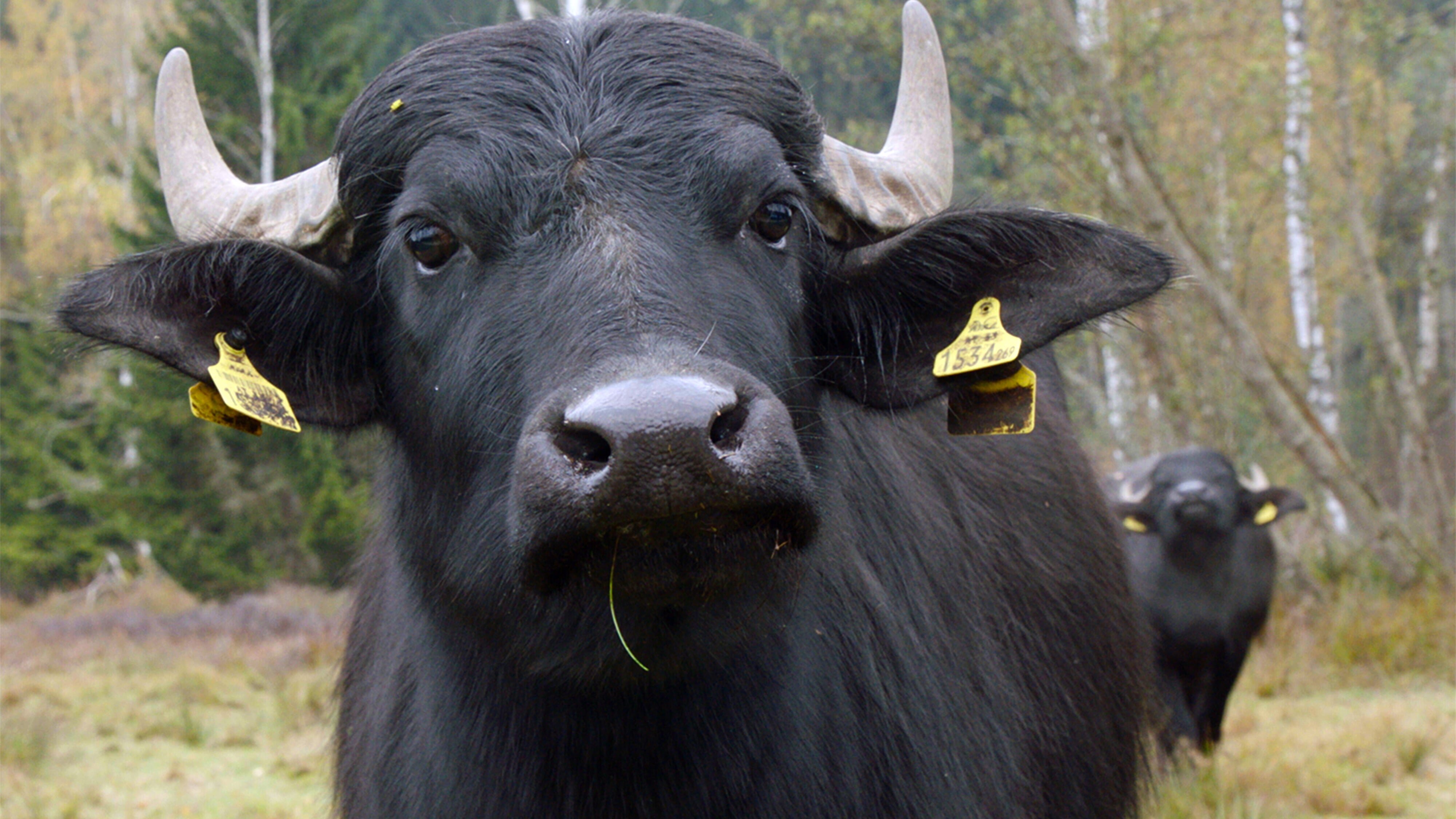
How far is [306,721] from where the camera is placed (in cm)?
811

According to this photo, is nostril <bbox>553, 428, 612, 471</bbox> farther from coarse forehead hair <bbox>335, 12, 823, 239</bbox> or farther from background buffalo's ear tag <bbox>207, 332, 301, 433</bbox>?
background buffalo's ear tag <bbox>207, 332, 301, 433</bbox>

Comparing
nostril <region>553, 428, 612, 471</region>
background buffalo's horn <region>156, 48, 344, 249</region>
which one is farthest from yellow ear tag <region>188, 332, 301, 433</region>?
nostril <region>553, 428, 612, 471</region>

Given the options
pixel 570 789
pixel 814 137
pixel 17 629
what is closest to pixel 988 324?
pixel 814 137

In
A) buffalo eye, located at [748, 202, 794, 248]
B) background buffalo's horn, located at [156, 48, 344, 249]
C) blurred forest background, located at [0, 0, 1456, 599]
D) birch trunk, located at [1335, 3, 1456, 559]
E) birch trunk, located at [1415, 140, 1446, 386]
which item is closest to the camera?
buffalo eye, located at [748, 202, 794, 248]

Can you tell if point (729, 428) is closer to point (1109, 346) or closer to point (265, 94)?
point (1109, 346)

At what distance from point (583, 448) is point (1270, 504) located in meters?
7.94

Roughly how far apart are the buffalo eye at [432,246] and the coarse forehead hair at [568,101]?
0.19 m

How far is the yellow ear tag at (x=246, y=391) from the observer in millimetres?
2625

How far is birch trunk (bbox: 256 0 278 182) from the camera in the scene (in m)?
17.0

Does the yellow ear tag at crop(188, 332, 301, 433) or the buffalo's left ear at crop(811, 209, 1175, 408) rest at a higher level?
the buffalo's left ear at crop(811, 209, 1175, 408)

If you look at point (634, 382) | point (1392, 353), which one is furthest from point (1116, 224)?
point (1392, 353)

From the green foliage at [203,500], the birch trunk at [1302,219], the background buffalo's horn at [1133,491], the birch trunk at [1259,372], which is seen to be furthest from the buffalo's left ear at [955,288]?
the green foliage at [203,500]

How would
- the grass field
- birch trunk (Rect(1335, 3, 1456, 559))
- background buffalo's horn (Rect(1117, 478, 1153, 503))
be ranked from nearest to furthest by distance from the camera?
the grass field → background buffalo's horn (Rect(1117, 478, 1153, 503)) → birch trunk (Rect(1335, 3, 1456, 559))

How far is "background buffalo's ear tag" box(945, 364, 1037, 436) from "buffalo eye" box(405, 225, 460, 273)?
121cm
